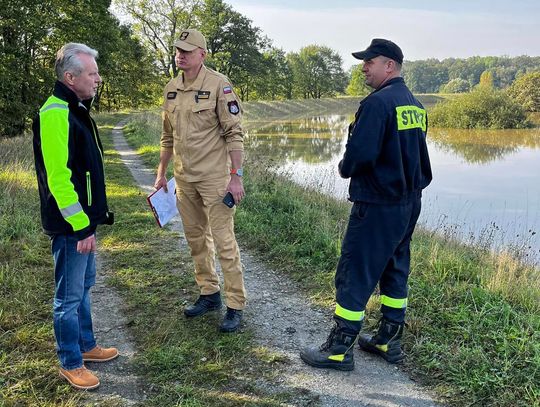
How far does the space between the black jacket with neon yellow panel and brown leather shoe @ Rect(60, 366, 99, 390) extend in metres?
0.96

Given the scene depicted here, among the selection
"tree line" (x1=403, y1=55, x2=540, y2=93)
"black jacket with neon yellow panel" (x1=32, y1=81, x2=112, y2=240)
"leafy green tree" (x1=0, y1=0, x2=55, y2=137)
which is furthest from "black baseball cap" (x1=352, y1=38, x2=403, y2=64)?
"tree line" (x1=403, y1=55, x2=540, y2=93)

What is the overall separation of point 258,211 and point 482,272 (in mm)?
3719

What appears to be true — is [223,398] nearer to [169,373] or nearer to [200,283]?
[169,373]

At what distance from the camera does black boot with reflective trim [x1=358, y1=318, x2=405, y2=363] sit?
3275 mm

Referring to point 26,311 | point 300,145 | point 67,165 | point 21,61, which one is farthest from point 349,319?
point 300,145

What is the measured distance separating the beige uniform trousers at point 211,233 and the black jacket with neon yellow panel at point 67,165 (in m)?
0.98

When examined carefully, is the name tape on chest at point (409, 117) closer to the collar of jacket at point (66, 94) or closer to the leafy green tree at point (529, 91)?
the collar of jacket at point (66, 94)

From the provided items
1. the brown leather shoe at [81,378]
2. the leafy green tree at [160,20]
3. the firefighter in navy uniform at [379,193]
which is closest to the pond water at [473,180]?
the firefighter in navy uniform at [379,193]

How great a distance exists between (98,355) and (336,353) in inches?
67.6

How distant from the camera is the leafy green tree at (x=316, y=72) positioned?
229ft

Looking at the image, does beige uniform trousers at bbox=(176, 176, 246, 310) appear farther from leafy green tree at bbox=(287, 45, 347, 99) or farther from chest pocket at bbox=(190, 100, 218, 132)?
leafy green tree at bbox=(287, 45, 347, 99)

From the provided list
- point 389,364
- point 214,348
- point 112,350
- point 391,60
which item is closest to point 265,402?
point 214,348

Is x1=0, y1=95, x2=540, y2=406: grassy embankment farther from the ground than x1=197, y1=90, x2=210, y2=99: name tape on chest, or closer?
closer

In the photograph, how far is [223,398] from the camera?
2844mm
